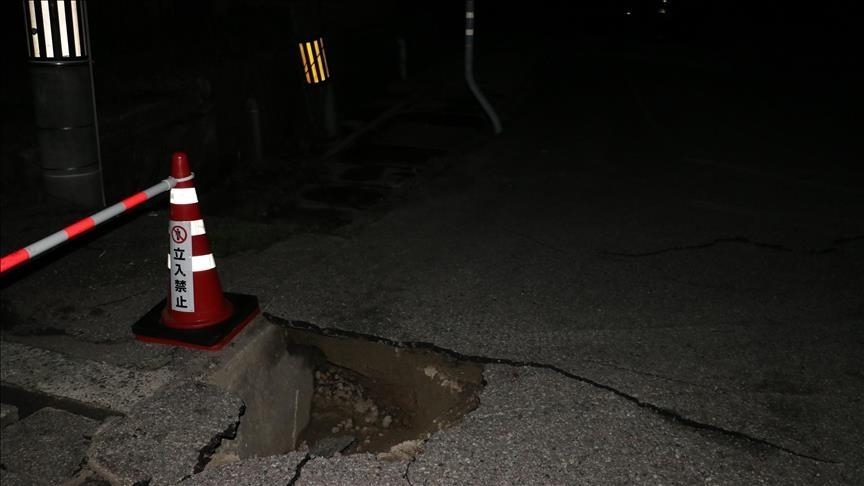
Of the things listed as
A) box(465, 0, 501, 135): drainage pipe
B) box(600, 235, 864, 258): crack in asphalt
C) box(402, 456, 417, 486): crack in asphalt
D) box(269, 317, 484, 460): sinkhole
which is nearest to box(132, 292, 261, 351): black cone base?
box(269, 317, 484, 460): sinkhole

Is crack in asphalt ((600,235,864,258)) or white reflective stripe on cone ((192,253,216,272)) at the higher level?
white reflective stripe on cone ((192,253,216,272))

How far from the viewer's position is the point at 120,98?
679cm

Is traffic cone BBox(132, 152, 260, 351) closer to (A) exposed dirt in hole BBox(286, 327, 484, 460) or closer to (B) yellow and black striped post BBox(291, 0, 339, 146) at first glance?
(A) exposed dirt in hole BBox(286, 327, 484, 460)

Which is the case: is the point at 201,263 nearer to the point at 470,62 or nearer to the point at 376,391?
the point at 376,391

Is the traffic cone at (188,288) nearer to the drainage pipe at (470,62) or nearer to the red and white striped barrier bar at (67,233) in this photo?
the red and white striped barrier bar at (67,233)

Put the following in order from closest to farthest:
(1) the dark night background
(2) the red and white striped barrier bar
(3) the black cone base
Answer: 1. (2) the red and white striped barrier bar
2. (3) the black cone base
3. (1) the dark night background

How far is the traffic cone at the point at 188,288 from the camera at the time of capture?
12.4ft

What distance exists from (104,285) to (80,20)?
2038mm

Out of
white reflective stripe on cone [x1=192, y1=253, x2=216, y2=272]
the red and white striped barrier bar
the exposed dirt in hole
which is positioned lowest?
the exposed dirt in hole

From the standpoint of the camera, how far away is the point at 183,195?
3.78m

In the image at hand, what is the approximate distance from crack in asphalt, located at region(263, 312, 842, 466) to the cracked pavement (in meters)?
0.01

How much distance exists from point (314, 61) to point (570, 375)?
19.1 ft

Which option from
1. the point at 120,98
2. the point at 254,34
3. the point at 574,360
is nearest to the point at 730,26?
the point at 254,34

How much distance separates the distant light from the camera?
8234 mm
